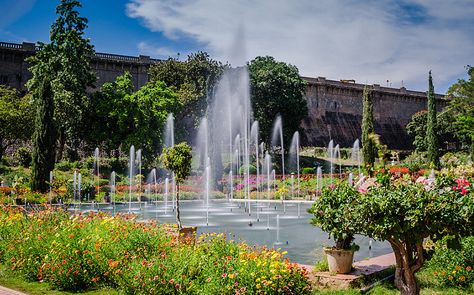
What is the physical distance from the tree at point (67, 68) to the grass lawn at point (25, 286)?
23910 mm

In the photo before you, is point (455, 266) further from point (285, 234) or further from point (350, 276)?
point (285, 234)

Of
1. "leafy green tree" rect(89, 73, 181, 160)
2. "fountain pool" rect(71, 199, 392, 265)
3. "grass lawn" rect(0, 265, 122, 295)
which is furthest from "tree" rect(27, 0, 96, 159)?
"grass lawn" rect(0, 265, 122, 295)

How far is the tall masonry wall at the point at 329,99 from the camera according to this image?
36219mm

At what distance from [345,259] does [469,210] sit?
6.38 ft

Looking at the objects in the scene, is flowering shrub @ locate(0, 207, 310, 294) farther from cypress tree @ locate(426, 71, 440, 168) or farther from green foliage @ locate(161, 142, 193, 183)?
cypress tree @ locate(426, 71, 440, 168)

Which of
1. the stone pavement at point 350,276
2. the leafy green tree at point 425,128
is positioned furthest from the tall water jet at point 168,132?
the stone pavement at point 350,276

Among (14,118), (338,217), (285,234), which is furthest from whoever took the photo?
(14,118)

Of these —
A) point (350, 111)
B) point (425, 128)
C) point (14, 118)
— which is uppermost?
point (350, 111)

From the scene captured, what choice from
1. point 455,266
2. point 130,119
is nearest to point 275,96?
point 130,119

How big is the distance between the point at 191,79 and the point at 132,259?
30.3 meters

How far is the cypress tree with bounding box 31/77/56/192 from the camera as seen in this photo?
20125 millimetres

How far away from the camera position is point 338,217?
500 cm

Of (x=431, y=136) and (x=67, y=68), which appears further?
(x=431, y=136)

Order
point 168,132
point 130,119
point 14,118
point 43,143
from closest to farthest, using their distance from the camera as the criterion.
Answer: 1. point 43,143
2. point 14,118
3. point 130,119
4. point 168,132
